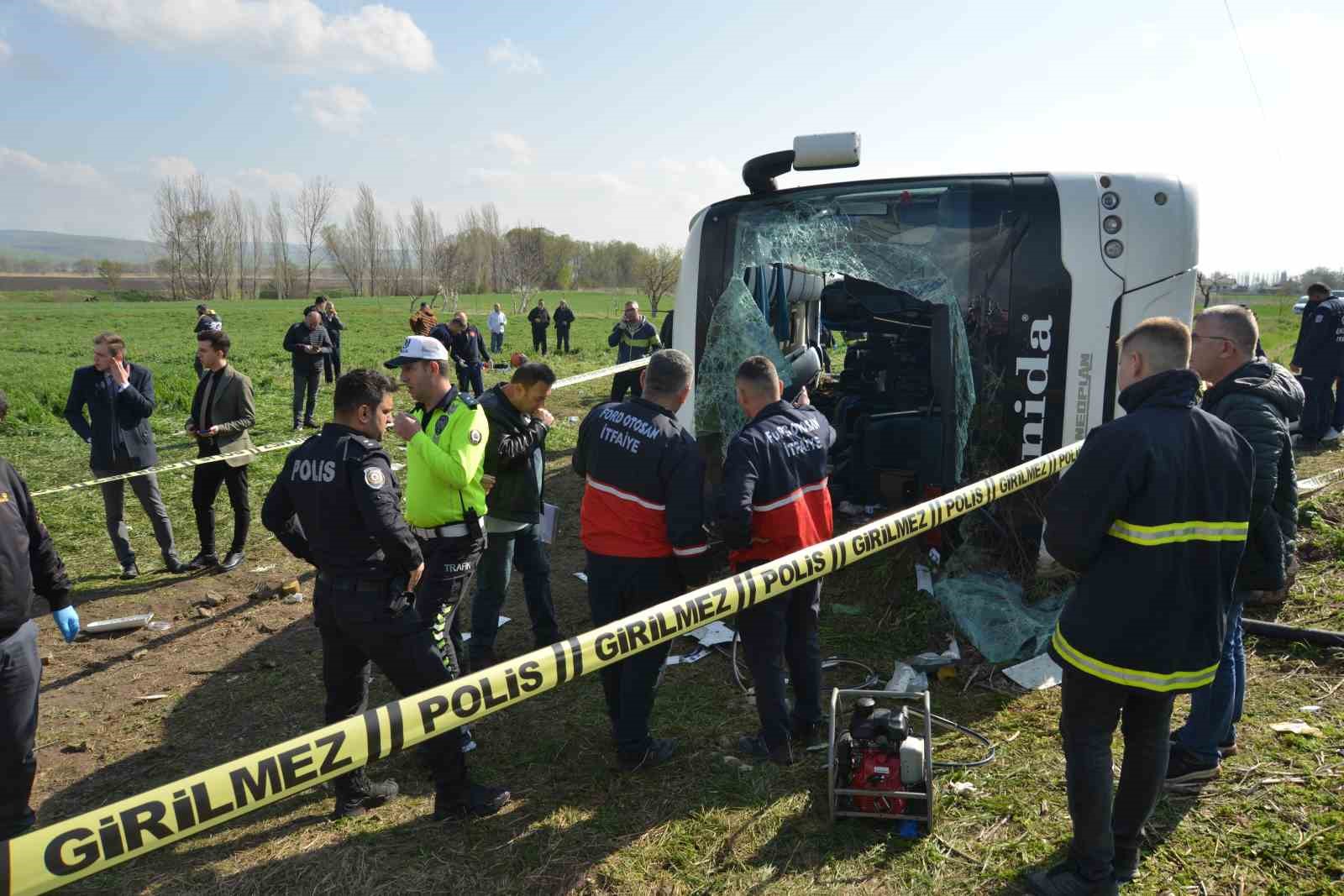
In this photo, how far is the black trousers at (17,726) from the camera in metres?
2.95

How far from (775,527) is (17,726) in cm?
298

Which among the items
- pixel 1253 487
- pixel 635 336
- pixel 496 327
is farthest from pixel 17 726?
pixel 496 327

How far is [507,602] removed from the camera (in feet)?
19.6

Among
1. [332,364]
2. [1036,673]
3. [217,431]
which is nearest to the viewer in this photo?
[1036,673]

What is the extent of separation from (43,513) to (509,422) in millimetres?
6446

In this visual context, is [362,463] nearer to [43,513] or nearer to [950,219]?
[950,219]

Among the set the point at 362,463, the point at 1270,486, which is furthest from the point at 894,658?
the point at 362,463

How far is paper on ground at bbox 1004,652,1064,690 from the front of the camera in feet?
14.2

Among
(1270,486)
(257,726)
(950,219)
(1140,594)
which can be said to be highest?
(950,219)

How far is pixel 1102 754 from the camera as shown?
2.75 m

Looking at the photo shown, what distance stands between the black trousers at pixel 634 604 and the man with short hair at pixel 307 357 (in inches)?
379

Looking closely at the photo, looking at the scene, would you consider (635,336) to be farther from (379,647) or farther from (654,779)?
(379,647)

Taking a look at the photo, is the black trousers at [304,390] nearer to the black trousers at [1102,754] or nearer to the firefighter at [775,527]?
the firefighter at [775,527]

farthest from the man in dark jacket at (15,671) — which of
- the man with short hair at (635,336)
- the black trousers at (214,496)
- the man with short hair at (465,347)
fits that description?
the man with short hair at (465,347)
